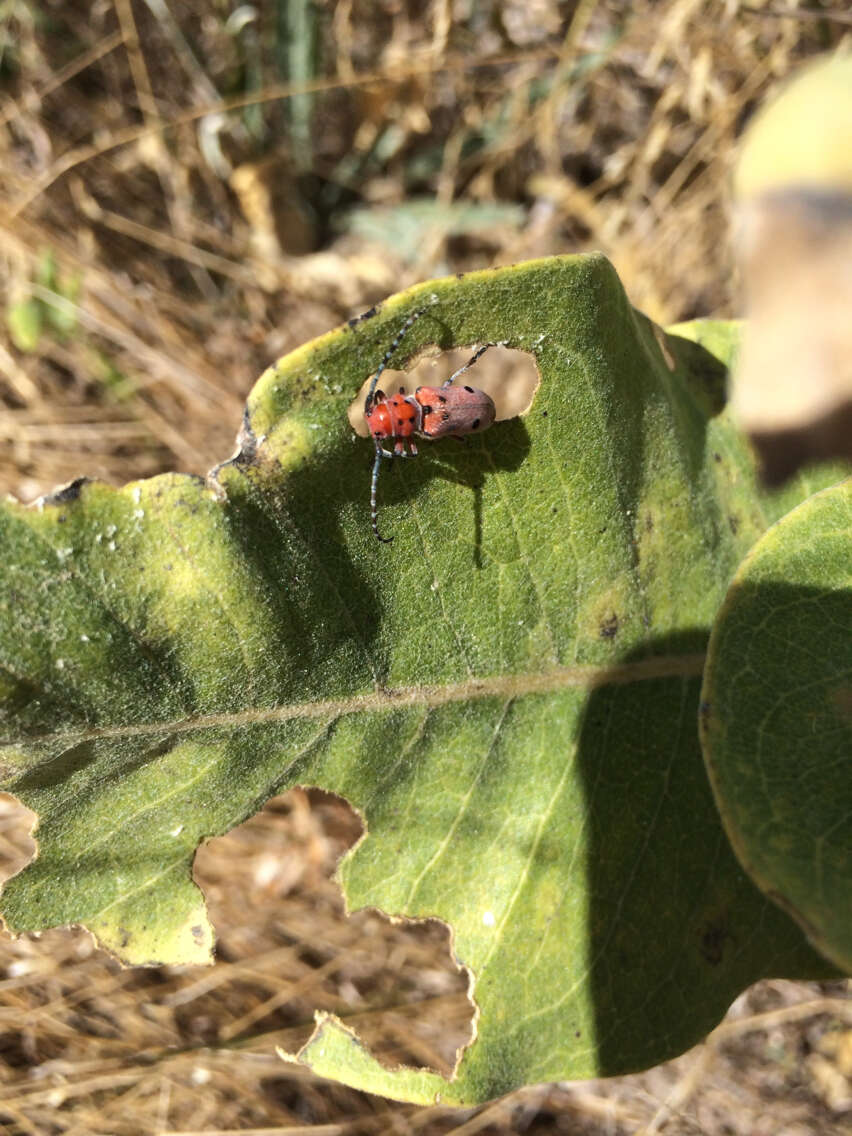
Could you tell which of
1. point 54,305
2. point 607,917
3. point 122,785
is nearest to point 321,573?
point 122,785

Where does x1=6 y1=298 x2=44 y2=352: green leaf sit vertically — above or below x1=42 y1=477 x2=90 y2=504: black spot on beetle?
above

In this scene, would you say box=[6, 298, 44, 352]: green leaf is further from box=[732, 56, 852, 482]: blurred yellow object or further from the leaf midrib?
box=[732, 56, 852, 482]: blurred yellow object

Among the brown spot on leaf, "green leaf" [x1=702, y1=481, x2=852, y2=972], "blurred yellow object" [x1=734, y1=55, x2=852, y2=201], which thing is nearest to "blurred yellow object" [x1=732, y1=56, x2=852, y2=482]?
"blurred yellow object" [x1=734, y1=55, x2=852, y2=201]

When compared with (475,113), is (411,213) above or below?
below

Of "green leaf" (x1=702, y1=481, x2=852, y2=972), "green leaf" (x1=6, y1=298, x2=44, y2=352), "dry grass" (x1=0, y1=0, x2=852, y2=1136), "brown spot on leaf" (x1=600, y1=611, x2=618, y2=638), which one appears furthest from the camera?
"green leaf" (x1=6, y1=298, x2=44, y2=352)

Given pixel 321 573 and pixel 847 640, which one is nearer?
pixel 847 640

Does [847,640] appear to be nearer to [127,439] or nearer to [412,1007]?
[412,1007]

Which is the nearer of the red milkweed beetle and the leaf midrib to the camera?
the leaf midrib
